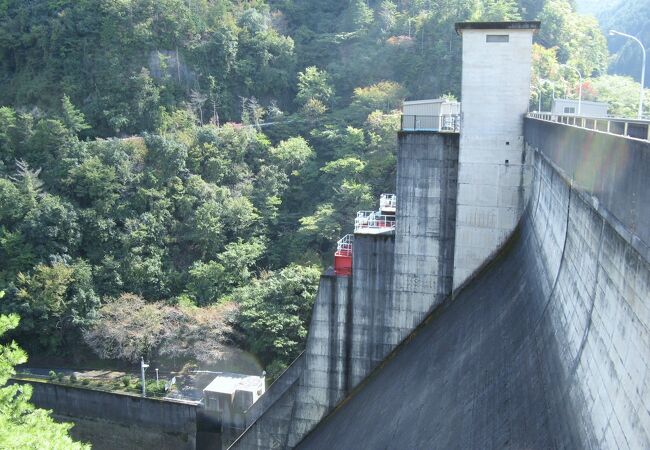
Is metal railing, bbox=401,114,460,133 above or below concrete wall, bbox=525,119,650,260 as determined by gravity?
above

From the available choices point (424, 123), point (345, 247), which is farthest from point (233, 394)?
point (424, 123)

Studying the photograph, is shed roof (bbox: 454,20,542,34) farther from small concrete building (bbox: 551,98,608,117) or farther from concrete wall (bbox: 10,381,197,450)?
concrete wall (bbox: 10,381,197,450)

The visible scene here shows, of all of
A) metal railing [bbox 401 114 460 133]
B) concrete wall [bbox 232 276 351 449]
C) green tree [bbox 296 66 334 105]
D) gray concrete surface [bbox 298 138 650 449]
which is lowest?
concrete wall [bbox 232 276 351 449]

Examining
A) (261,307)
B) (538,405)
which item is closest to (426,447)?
(538,405)

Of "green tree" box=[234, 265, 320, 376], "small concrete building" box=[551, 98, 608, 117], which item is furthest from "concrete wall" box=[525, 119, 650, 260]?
"small concrete building" box=[551, 98, 608, 117]

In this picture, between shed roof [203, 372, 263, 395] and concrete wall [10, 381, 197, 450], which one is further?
concrete wall [10, 381, 197, 450]

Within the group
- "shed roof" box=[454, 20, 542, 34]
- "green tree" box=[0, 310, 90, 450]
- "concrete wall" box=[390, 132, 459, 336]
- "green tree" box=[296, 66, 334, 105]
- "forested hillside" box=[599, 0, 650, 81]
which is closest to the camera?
"green tree" box=[0, 310, 90, 450]
